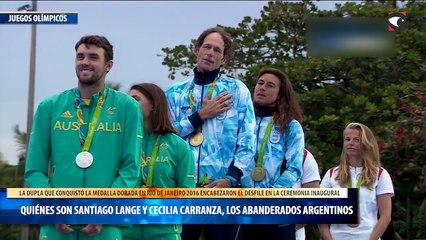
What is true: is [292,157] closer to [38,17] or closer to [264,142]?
[264,142]

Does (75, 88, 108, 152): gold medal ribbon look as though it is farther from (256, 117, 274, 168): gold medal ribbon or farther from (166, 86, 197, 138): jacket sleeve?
(256, 117, 274, 168): gold medal ribbon

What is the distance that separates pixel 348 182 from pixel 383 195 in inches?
10.7

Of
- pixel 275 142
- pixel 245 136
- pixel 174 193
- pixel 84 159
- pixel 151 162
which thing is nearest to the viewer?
pixel 84 159

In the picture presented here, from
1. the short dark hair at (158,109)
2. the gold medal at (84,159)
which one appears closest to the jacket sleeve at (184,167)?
the short dark hair at (158,109)

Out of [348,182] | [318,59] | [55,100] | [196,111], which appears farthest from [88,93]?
[318,59]

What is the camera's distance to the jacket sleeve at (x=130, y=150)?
493 cm

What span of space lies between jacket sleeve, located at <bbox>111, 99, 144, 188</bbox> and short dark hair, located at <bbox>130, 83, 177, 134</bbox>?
1.88 ft

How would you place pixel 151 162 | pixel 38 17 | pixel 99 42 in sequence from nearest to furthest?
pixel 99 42, pixel 151 162, pixel 38 17

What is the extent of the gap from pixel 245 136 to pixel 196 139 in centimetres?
32

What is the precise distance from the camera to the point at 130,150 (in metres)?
4.94

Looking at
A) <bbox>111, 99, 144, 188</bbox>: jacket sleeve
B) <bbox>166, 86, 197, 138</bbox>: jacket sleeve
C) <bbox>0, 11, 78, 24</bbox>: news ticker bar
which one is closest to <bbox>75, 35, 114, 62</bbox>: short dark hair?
<bbox>111, 99, 144, 188</bbox>: jacket sleeve

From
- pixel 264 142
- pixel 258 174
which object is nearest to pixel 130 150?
pixel 258 174

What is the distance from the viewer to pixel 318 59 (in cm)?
1461

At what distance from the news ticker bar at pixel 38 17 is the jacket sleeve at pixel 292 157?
1.64 m
